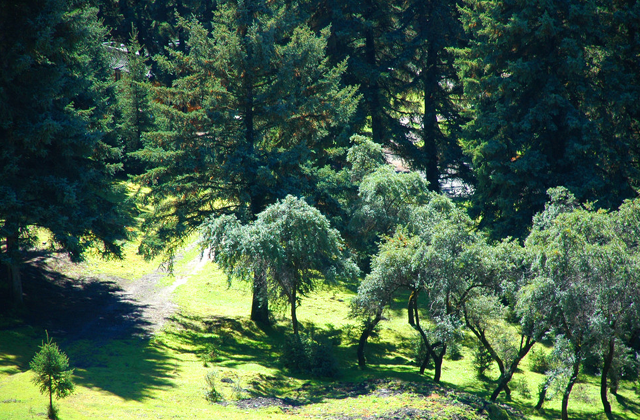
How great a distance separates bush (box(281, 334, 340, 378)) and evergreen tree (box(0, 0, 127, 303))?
8795 mm

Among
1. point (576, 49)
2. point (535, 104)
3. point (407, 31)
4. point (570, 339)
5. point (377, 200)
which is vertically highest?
point (407, 31)

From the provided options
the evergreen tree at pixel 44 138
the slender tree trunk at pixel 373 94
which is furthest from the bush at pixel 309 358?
the slender tree trunk at pixel 373 94

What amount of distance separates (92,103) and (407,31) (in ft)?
73.8

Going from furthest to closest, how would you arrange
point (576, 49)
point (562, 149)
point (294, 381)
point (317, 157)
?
point (317, 157)
point (562, 149)
point (576, 49)
point (294, 381)

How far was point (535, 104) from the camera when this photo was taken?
27.2 meters

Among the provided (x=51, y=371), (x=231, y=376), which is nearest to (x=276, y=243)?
(x=231, y=376)

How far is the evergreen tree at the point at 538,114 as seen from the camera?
83.0 feet

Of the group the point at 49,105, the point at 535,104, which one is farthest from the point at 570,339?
the point at 49,105

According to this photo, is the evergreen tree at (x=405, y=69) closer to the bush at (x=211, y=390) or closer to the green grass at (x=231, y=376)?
the green grass at (x=231, y=376)

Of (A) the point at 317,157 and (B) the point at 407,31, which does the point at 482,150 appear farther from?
(B) the point at 407,31

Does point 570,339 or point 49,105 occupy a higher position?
point 49,105

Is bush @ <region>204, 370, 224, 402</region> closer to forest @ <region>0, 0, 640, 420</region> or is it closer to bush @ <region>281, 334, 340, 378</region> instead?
forest @ <region>0, 0, 640, 420</region>

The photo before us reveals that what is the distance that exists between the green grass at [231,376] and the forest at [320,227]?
5.0 inches

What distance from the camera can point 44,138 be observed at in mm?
17938
